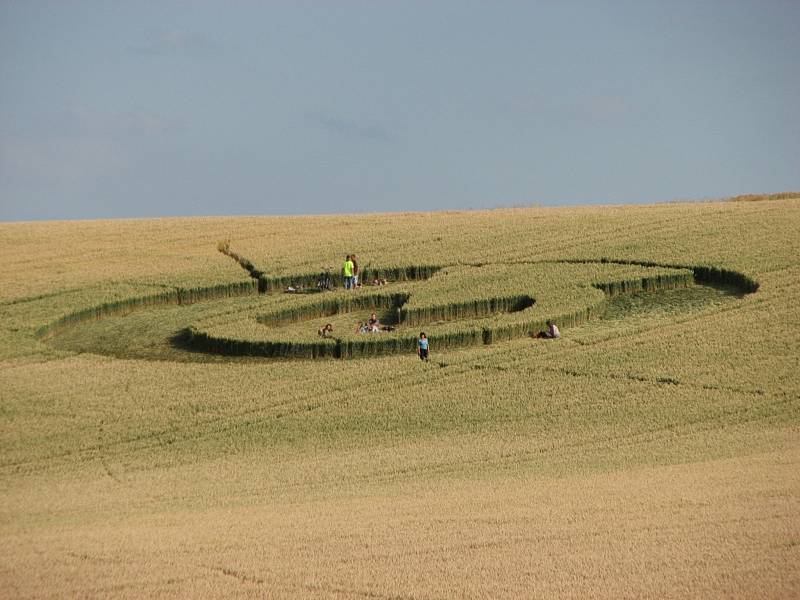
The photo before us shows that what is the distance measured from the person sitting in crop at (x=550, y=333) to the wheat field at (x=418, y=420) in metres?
0.47

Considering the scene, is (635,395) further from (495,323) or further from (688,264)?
(688,264)

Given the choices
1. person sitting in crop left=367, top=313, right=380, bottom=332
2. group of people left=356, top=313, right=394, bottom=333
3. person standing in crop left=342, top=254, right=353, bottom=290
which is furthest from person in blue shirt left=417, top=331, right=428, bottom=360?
person standing in crop left=342, top=254, right=353, bottom=290

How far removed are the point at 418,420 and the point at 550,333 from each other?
8445mm

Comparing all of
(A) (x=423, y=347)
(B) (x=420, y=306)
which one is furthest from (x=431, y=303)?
(A) (x=423, y=347)

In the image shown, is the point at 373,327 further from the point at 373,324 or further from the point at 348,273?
the point at 348,273

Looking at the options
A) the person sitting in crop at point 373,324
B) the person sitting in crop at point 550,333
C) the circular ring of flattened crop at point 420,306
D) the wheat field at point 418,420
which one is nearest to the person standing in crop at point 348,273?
the circular ring of flattened crop at point 420,306

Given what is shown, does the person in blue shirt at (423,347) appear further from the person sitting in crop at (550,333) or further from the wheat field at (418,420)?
the person sitting in crop at (550,333)

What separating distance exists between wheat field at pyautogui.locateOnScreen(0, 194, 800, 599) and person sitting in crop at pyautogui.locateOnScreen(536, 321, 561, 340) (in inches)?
18.4

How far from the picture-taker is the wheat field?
19.4 metres

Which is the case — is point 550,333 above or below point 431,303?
below

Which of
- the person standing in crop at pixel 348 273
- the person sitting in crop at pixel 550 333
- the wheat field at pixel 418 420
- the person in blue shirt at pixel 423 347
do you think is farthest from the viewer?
the person standing in crop at pixel 348 273

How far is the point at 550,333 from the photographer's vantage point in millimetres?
37719

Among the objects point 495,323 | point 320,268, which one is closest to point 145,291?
point 320,268

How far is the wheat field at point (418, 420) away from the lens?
63.6 feet
